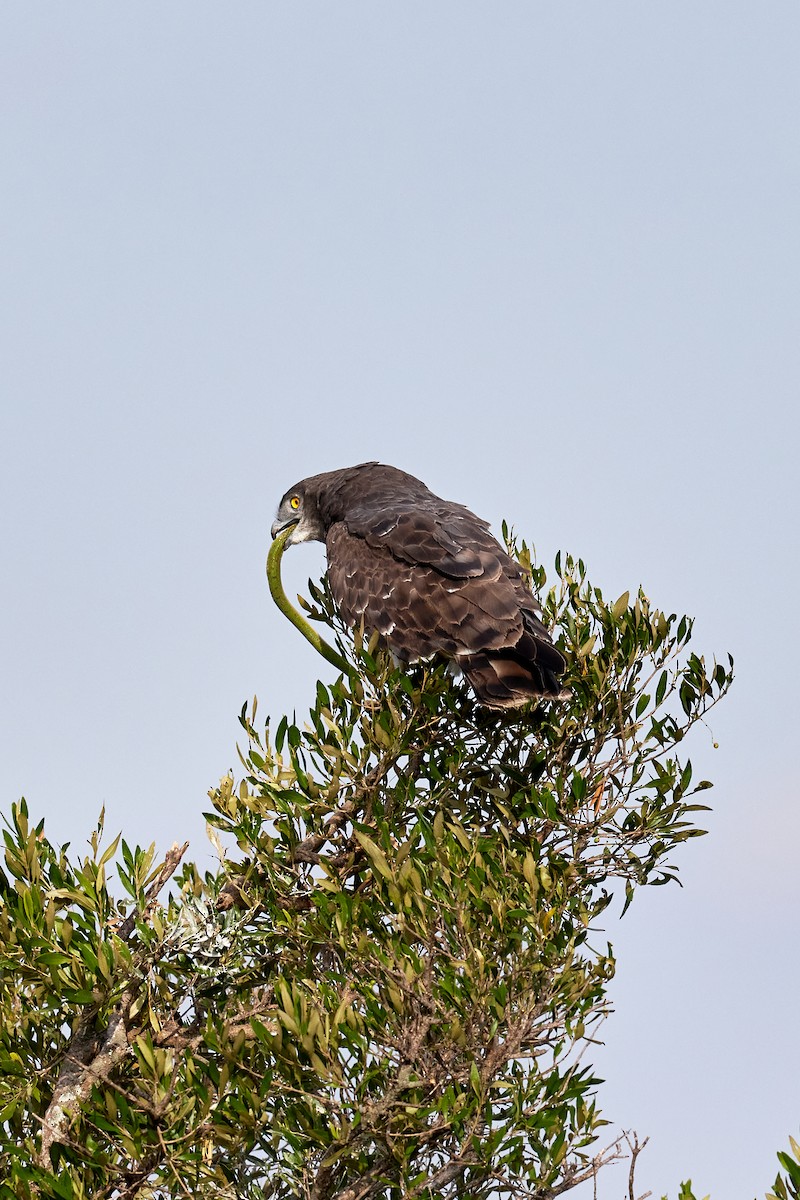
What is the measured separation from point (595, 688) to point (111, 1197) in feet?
14.2

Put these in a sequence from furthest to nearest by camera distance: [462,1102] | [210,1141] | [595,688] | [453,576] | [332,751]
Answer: [453,576]
[595,688]
[332,751]
[210,1141]
[462,1102]

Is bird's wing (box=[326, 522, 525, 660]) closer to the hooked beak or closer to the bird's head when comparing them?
the bird's head

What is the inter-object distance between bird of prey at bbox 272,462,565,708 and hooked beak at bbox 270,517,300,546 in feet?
6.46

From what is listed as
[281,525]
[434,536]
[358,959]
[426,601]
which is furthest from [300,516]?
[358,959]

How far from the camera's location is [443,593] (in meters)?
9.75

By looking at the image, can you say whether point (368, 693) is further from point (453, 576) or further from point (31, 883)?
point (31, 883)

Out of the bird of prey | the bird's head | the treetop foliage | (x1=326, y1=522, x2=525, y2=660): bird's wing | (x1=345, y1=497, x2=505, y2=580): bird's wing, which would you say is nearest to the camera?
the treetop foliage

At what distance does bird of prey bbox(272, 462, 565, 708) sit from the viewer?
8.95 metres

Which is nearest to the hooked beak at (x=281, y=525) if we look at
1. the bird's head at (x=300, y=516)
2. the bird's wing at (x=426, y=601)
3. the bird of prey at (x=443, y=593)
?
the bird's head at (x=300, y=516)

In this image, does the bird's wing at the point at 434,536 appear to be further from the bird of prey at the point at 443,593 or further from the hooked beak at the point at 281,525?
the hooked beak at the point at 281,525

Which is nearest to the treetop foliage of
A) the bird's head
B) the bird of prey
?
the bird of prey

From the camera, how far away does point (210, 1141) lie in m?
7.11

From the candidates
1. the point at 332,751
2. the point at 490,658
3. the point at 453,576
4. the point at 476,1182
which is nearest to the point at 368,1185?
the point at 476,1182

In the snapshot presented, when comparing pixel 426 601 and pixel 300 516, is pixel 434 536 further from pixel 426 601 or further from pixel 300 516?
pixel 300 516
